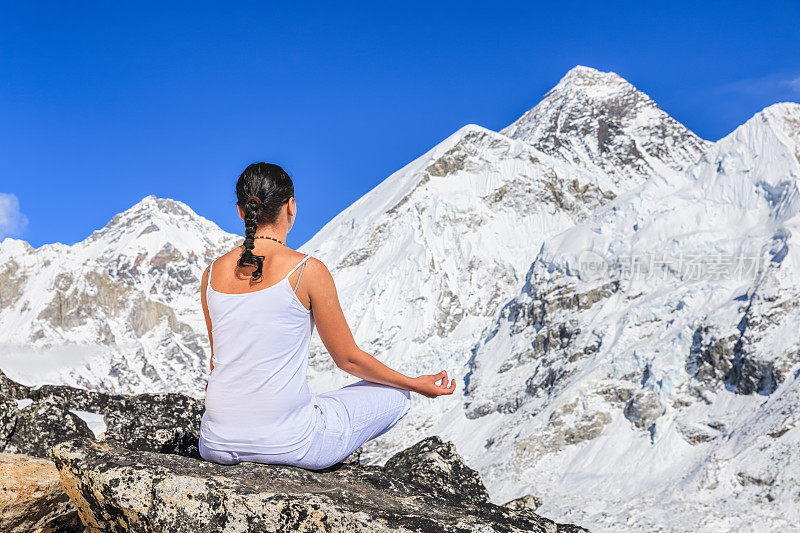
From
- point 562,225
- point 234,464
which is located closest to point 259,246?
point 234,464

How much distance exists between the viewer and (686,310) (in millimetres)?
52125

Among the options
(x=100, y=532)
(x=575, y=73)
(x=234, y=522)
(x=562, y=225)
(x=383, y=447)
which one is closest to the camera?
(x=234, y=522)

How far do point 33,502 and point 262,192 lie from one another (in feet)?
A: 7.97

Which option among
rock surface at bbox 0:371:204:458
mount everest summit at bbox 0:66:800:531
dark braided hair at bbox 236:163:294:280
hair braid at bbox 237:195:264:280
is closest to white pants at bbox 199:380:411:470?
hair braid at bbox 237:195:264:280

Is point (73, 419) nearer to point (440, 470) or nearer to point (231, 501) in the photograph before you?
point (440, 470)

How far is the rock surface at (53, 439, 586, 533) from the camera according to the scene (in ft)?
10.4

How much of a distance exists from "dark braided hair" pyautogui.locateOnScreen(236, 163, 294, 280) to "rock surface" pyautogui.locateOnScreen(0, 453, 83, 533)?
217 centimetres

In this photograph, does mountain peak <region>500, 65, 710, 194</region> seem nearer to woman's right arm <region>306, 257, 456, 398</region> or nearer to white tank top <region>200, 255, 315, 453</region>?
woman's right arm <region>306, 257, 456, 398</region>

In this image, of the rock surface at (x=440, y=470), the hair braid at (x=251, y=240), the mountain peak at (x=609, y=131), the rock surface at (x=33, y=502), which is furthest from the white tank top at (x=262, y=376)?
the mountain peak at (x=609, y=131)

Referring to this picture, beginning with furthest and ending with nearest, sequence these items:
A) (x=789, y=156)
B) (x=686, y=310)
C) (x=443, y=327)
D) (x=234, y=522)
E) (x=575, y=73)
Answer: (x=575, y=73) → (x=443, y=327) → (x=789, y=156) → (x=686, y=310) → (x=234, y=522)

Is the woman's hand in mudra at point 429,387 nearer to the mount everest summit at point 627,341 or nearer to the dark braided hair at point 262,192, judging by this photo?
the dark braided hair at point 262,192

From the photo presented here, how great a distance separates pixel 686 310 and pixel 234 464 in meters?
53.3

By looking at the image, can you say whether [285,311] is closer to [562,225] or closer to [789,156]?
[789,156]

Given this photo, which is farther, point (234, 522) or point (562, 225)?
point (562, 225)
